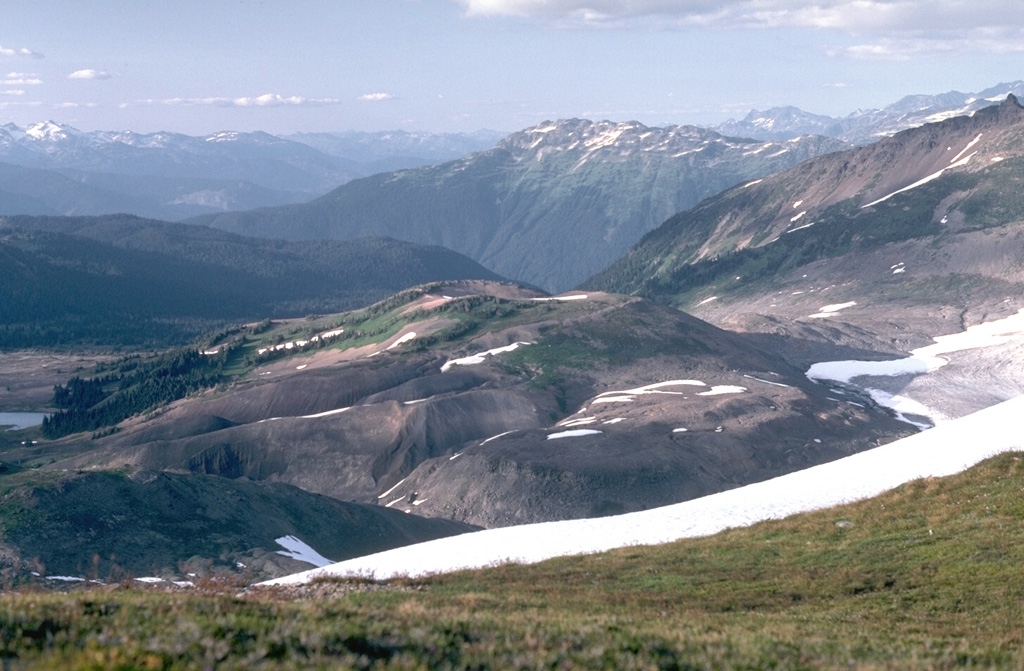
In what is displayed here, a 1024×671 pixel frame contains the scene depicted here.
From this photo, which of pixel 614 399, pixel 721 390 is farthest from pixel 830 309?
pixel 614 399

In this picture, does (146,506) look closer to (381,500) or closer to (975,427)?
(381,500)

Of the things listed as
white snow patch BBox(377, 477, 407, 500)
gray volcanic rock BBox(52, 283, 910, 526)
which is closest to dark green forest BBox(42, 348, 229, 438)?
gray volcanic rock BBox(52, 283, 910, 526)

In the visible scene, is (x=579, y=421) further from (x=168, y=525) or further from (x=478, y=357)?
(x=168, y=525)

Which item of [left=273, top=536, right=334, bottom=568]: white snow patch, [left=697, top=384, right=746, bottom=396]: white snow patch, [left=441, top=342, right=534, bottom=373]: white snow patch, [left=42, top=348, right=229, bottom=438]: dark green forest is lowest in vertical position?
[left=42, top=348, right=229, bottom=438]: dark green forest

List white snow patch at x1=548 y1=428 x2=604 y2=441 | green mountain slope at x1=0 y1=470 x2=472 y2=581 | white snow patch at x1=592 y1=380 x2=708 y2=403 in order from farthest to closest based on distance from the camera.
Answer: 1. white snow patch at x1=592 y1=380 x2=708 y2=403
2. white snow patch at x1=548 y1=428 x2=604 y2=441
3. green mountain slope at x1=0 y1=470 x2=472 y2=581

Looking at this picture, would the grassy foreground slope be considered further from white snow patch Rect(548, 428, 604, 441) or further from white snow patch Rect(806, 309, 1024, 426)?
white snow patch Rect(806, 309, 1024, 426)

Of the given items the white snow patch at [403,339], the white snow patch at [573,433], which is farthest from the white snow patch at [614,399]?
the white snow patch at [403,339]

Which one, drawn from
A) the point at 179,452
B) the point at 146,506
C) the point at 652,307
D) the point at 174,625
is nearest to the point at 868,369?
the point at 652,307
